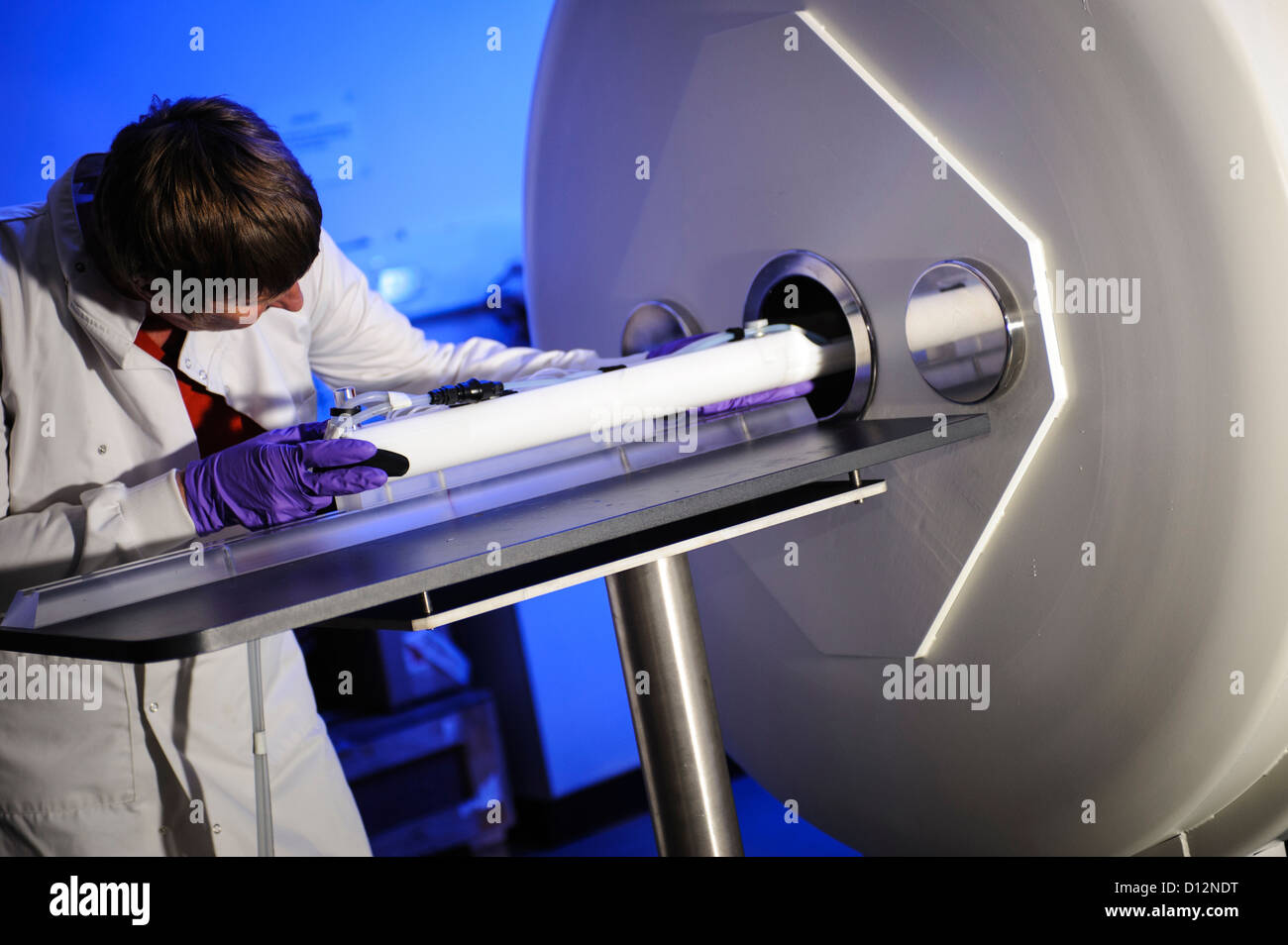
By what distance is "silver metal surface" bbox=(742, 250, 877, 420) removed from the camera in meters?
1.20

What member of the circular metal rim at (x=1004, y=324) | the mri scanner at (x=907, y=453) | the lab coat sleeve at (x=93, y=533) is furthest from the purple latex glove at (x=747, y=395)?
the lab coat sleeve at (x=93, y=533)

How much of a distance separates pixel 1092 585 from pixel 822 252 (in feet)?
1.45

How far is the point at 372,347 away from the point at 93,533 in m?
0.62

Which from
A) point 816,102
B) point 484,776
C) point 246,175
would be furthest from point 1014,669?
point 484,776

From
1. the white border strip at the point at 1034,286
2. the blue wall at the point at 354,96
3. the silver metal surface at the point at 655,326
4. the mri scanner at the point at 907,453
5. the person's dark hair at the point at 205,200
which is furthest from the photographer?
the blue wall at the point at 354,96

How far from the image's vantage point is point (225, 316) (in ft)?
3.98

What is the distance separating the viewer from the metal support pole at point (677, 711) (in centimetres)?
121

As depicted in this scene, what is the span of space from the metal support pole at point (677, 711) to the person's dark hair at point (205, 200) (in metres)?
0.50

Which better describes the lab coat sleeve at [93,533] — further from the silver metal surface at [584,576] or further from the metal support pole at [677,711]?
the metal support pole at [677,711]

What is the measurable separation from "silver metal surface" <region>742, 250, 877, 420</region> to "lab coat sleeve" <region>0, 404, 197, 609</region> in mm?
660

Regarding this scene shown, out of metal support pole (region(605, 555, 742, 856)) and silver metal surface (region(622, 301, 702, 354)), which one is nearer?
metal support pole (region(605, 555, 742, 856))

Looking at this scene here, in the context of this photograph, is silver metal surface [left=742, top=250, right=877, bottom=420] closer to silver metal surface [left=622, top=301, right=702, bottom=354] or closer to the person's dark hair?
silver metal surface [left=622, top=301, right=702, bottom=354]

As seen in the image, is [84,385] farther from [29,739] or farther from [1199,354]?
[1199,354]

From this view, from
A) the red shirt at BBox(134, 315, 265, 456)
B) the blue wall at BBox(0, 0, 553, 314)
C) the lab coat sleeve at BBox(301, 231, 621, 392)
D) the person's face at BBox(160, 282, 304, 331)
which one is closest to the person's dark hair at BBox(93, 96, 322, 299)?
the person's face at BBox(160, 282, 304, 331)
